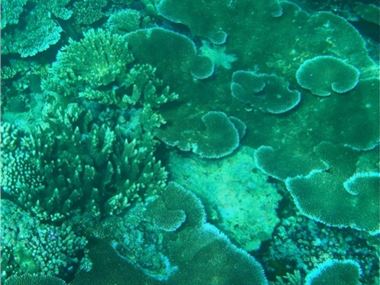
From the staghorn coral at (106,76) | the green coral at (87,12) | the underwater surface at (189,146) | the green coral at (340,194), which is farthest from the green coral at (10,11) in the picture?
the green coral at (340,194)

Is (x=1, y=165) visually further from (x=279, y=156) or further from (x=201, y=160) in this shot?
(x=279, y=156)

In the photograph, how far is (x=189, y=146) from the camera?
453 centimetres

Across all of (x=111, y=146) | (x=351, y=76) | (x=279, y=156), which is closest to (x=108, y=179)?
(x=111, y=146)

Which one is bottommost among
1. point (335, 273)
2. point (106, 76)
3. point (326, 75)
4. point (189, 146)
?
point (335, 273)

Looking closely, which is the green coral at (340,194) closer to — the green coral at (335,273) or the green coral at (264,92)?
the green coral at (335,273)

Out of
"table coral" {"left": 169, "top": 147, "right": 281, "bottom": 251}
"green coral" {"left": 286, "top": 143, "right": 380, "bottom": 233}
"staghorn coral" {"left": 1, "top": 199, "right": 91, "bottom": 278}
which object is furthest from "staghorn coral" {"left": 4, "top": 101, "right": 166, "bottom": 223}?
"green coral" {"left": 286, "top": 143, "right": 380, "bottom": 233}

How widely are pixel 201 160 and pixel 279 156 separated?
89 centimetres

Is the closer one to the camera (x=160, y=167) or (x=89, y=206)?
(x=89, y=206)

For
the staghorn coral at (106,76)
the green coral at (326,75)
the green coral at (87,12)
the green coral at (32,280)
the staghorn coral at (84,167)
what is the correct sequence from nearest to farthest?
the green coral at (32,280) < the staghorn coral at (84,167) < the staghorn coral at (106,76) < the green coral at (326,75) < the green coral at (87,12)

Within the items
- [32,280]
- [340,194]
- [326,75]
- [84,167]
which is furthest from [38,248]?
[326,75]

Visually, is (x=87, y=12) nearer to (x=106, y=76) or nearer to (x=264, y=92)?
(x=106, y=76)

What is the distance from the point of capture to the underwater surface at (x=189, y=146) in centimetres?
373

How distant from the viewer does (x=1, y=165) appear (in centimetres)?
379

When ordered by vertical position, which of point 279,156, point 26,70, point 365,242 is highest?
point 26,70
